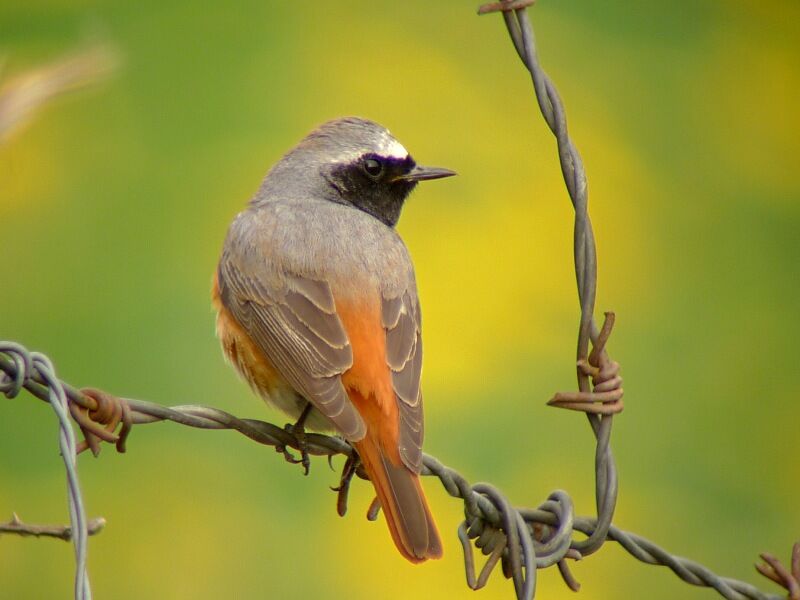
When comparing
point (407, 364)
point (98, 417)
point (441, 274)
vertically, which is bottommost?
point (441, 274)

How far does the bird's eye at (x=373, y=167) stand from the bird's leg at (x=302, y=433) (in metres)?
1.14

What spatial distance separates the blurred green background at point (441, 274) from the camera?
557cm

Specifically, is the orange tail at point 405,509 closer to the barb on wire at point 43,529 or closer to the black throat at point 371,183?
the barb on wire at point 43,529

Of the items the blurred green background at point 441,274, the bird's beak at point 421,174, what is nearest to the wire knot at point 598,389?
the bird's beak at point 421,174

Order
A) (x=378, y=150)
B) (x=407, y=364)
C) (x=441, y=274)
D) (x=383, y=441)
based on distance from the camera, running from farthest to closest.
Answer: (x=441, y=274) → (x=378, y=150) → (x=407, y=364) → (x=383, y=441)

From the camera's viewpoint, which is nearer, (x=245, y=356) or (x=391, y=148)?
(x=245, y=356)

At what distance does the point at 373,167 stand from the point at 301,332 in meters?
1.06

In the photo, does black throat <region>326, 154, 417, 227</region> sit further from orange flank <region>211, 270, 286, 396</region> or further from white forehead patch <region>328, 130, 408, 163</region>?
orange flank <region>211, 270, 286, 396</region>

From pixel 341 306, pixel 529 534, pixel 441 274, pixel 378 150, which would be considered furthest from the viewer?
pixel 441 274

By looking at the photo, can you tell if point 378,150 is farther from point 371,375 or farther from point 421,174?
point 371,375

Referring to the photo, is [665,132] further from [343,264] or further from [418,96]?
[343,264]

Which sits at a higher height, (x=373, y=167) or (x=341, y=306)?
(x=373, y=167)

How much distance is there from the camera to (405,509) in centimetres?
328

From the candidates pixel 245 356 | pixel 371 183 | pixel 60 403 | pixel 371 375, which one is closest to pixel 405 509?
pixel 371 375
